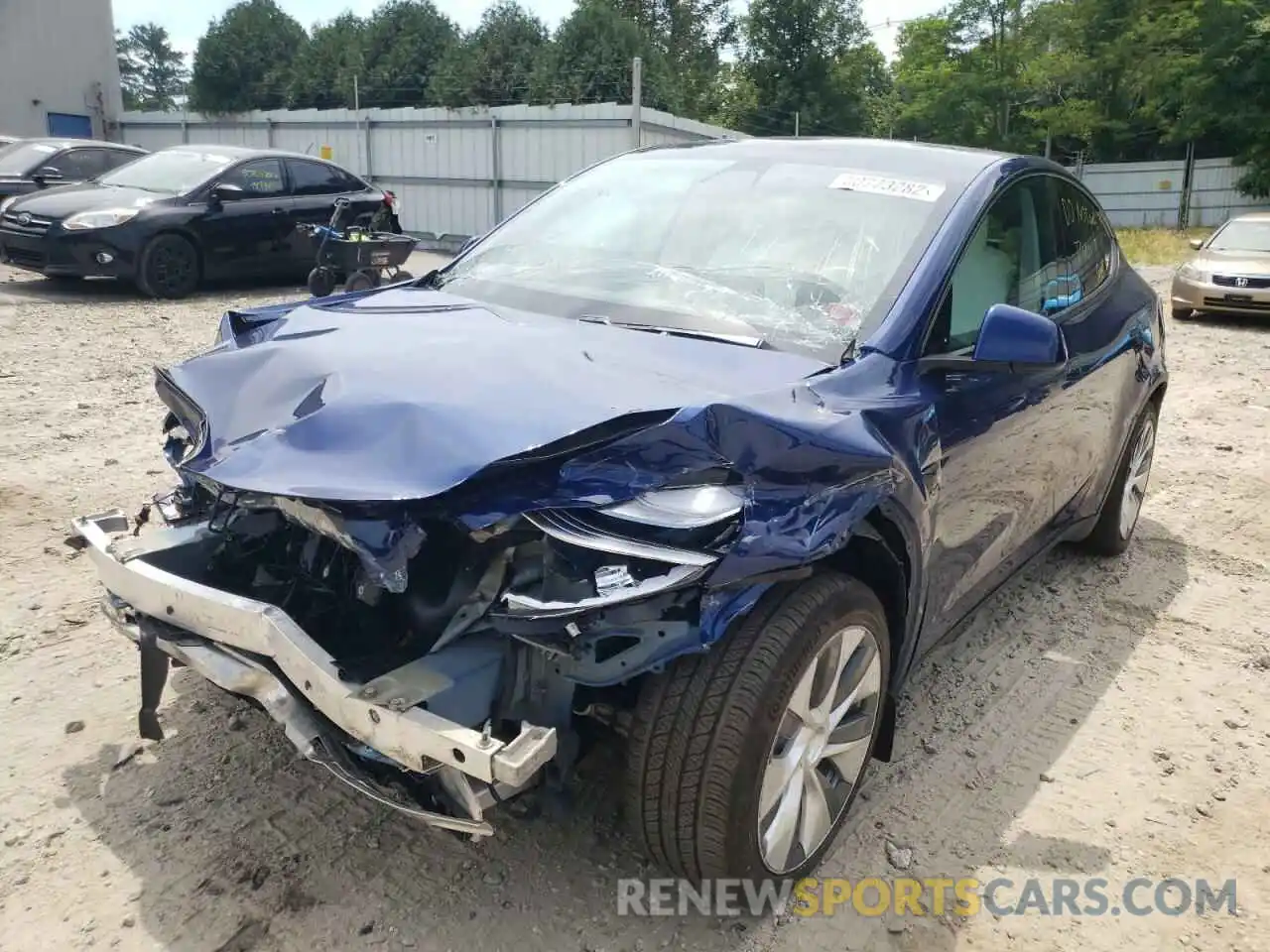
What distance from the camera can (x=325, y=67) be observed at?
88.3 feet

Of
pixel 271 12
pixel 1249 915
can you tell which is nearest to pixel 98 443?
pixel 1249 915

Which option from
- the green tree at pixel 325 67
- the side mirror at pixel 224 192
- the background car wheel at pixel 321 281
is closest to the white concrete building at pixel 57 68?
the green tree at pixel 325 67

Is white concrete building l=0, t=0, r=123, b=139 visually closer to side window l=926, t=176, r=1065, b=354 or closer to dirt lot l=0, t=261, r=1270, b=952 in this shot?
dirt lot l=0, t=261, r=1270, b=952

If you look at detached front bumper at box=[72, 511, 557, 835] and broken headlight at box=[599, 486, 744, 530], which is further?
broken headlight at box=[599, 486, 744, 530]

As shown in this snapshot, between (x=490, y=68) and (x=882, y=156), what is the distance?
70.9ft

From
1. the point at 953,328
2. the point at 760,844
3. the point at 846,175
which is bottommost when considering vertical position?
the point at 760,844

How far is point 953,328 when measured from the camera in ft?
9.59

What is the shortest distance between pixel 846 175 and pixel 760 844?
2.08m

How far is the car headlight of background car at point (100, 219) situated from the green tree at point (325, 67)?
58.3 feet

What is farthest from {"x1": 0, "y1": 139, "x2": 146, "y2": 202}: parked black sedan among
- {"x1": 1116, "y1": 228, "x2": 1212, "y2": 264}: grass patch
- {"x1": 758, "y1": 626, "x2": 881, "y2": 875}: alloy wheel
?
{"x1": 1116, "y1": 228, "x2": 1212, "y2": 264}: grass patch

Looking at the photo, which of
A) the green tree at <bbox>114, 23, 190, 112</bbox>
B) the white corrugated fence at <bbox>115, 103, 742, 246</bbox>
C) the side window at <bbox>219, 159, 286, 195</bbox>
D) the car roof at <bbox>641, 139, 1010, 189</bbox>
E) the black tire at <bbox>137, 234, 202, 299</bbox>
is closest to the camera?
the car roof at <bbox>641, 139, 1010, 189</bbox>

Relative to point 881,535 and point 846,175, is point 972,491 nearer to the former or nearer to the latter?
point 881,535

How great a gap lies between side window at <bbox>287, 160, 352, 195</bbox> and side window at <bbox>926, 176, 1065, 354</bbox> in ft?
31.9

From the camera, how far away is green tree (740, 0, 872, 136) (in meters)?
45.5
